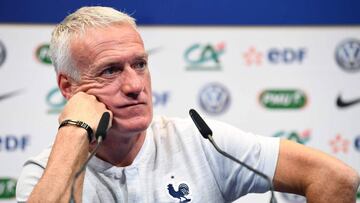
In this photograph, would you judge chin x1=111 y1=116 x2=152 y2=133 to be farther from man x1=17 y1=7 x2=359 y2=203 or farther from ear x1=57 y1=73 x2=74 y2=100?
ear x1=57 y1=73 x2=74 y2=100

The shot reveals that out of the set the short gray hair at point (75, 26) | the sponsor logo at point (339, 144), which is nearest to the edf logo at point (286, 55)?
the sponsor logo at point (339, 144)

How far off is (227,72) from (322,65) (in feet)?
1.41

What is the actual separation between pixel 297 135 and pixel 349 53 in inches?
17.0

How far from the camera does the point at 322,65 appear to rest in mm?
2799

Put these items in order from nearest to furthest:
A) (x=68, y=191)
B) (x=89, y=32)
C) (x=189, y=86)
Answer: (x=68, y=191) → (x=89, y=32) → (x=189, y=86)

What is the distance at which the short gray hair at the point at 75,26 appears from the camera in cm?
177

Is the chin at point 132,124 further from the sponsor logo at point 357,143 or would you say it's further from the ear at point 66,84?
the sponsor logo at point 357,143

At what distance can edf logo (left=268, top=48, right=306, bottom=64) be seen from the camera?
278 centimetres

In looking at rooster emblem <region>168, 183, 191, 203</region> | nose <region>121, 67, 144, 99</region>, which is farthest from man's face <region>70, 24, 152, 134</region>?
rooster emblem <region>168, 183, 191, 203</region>

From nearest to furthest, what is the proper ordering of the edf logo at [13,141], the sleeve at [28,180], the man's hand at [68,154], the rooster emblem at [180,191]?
the man's hand at [68,154] → the sleeve at [28,180] → the rooster emblem at [180,191] → the edf logo at [13,141]

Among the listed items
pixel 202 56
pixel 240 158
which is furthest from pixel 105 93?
pixel 202 56

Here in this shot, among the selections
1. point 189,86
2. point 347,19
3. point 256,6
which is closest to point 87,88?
point 189,86

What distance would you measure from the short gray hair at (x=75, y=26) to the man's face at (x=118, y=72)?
0.02 meters

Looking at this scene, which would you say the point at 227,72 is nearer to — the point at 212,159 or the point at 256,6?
the point at 256,6
